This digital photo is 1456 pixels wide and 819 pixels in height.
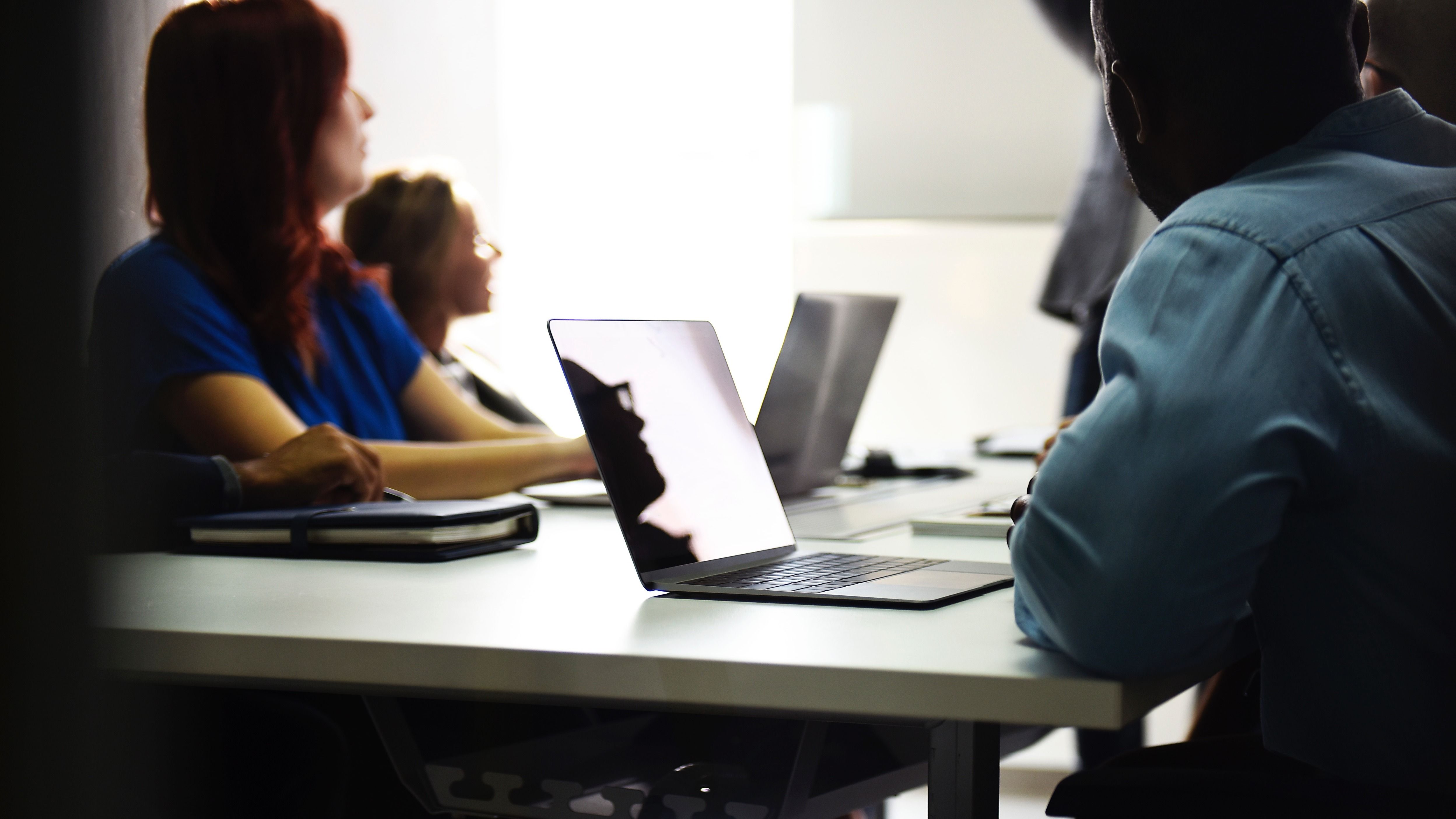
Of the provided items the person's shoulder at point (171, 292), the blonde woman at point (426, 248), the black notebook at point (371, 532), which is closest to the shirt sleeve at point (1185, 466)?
the black notebook at point (371, 532)

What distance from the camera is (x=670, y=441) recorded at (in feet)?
3.12

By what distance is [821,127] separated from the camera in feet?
12.6

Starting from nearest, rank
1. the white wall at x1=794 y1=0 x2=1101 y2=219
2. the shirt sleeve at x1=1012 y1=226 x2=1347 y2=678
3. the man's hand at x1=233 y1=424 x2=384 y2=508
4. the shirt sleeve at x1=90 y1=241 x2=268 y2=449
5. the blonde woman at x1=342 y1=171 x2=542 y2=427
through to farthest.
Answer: the shirt sleeve at x1=1012 y1=226 x2=1347 y2=678, the man's hand at x1=233 y1=424 x2=384 y2=508, the shirt sleeve at x1=90 y1=241 x2=268 y2=449, the blonde woman at x1=342 y1=171 x2=542 y2=427, the white wall at x1=794 y1=0 x2=1101 y2=219

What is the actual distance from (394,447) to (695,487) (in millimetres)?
633

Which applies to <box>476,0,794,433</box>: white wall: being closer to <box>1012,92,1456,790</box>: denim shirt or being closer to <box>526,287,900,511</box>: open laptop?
<box>526,287,900,511</box>: open laptop

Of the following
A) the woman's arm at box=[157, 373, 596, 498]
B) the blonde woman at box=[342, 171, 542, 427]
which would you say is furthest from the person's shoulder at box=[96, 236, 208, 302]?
the blonde woman at box=[342, 171, 542, 427]

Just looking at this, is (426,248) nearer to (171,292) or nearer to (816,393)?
(171,292)

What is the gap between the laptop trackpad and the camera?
82 centimetres

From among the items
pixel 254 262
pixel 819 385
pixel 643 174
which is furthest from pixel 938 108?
pixel 254 262

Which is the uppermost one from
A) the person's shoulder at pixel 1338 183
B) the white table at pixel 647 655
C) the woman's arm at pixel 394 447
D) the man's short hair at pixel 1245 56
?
the man's short hair at pixel 1245 56

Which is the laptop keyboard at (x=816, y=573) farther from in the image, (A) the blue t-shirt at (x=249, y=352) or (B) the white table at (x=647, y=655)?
(A) the blue t-shirt at (x=249, y=352)

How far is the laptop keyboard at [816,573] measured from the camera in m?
0.87

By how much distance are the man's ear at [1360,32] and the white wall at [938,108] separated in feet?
9.20

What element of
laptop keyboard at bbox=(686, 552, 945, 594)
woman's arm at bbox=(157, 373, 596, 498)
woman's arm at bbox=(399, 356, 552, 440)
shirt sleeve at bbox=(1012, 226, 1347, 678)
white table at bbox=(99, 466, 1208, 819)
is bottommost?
woman's arm at bbox=(399, 356, 552, 440)
